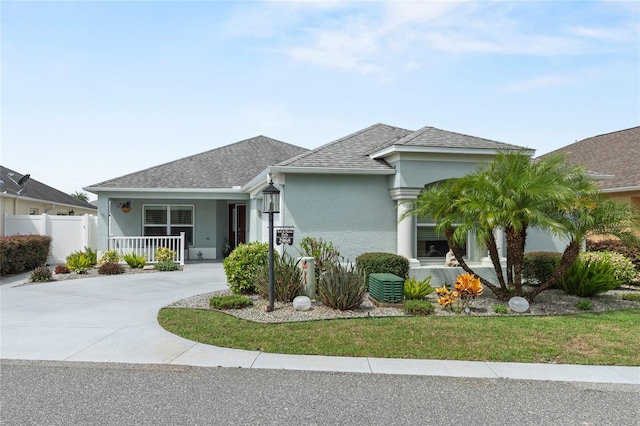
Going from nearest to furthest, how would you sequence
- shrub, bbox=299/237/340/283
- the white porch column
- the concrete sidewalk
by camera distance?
1. the concrete sidewalk
2. shrub, bbox=299/237/340/283
3. the white porch column

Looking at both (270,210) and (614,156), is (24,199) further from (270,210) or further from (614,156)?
(614,156)

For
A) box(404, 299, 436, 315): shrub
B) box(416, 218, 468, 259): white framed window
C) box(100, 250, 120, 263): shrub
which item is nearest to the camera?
box(404, 299, 436, 315): shrub

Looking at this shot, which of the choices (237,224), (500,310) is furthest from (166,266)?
(500,310)

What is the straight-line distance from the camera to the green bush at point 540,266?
10.9 metres

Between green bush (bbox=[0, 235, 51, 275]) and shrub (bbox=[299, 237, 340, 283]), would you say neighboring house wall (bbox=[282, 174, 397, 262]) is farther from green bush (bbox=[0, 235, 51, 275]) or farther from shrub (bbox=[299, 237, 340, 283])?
green bush (bbox=[0, 235, 51, 275])

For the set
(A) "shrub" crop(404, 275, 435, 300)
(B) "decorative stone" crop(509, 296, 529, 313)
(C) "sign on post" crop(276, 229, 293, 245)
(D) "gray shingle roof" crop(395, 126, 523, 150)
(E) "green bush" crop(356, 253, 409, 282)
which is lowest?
(B) "decorative stone" crop(509, 296, 529, 313)

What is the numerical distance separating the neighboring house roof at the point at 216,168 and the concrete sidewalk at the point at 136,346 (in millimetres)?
7256

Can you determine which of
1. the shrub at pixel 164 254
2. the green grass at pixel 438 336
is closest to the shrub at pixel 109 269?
the shrub at pixel 164 254

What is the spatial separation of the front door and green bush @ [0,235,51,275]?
273 inches

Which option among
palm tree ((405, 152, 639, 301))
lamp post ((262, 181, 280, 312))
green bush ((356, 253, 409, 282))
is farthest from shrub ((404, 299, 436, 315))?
lamp post ((262, 181, 280, 312))

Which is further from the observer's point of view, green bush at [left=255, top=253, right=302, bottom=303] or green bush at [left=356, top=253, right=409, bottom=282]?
green bush at [left=356, top=253, right=409, bottom=282]

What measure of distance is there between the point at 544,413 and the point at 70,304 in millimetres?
9091

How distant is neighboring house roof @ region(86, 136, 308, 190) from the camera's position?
17.1 m

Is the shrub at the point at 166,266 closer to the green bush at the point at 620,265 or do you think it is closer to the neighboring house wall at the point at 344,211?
the neighboring house wall at the point at 344,211
